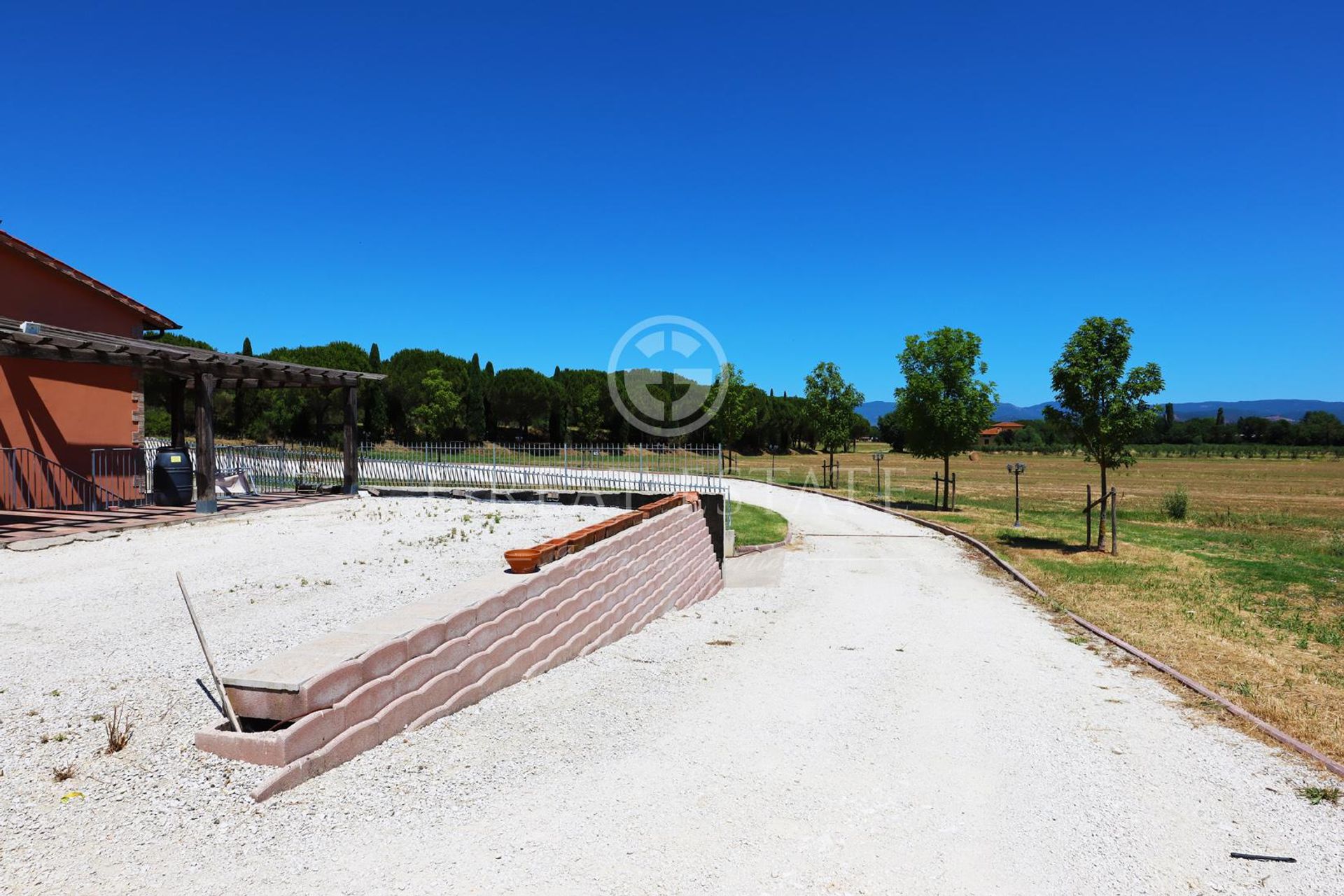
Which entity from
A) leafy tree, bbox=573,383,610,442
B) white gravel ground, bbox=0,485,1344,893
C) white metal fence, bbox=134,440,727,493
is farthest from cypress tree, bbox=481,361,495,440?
white gravel ground, bbox=0,485,1344,893

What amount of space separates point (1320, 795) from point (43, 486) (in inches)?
741

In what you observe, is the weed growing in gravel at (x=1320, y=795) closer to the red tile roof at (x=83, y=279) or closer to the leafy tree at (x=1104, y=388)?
the leafy tree at (x=1104, y=388)

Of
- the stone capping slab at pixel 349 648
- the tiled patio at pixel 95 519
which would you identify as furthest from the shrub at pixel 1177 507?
the tiled patio at pixel 95 519

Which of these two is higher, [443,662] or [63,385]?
[63,385]

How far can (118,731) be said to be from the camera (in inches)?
151

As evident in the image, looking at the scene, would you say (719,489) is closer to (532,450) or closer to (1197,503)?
(532,450)

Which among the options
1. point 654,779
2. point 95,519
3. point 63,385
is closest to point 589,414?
point 63,385

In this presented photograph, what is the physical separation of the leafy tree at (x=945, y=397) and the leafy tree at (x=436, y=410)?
34657 millimetres

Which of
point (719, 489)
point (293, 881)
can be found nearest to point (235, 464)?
point (719, 489)

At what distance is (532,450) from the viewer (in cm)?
1925

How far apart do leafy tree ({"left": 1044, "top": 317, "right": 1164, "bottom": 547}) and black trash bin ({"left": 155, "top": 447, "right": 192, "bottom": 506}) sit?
18973 millimetres

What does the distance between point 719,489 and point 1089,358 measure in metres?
9.44

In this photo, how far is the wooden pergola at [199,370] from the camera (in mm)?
11453

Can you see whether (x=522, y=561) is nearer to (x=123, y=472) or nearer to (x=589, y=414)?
(x=123, y=472)
